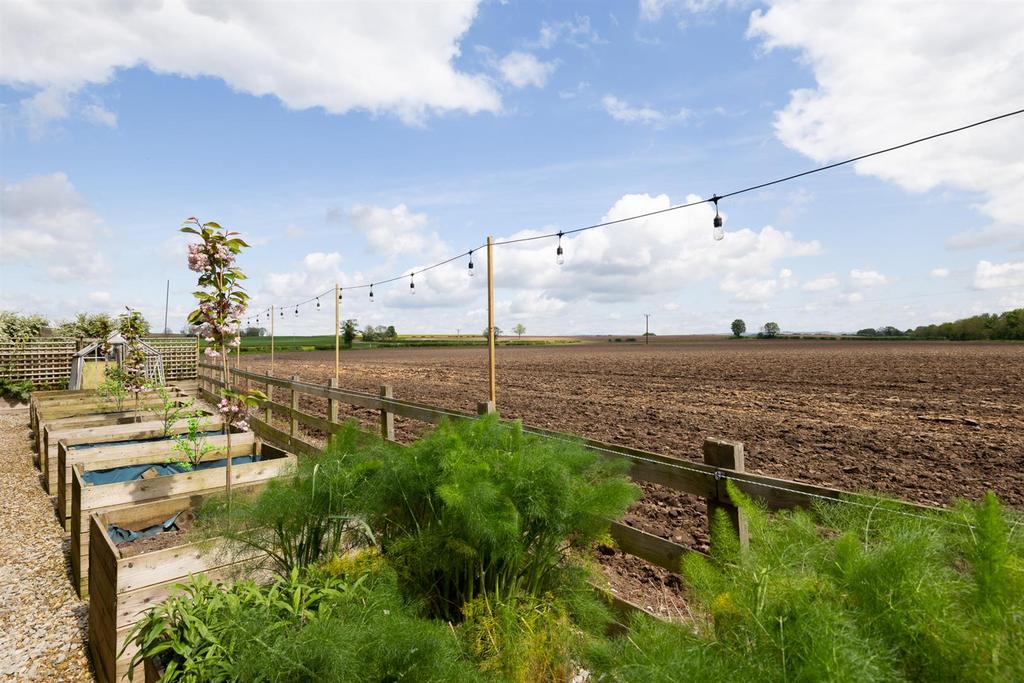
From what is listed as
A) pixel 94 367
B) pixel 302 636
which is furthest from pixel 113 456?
pixel 94 367

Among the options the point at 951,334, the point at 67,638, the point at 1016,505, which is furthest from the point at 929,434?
the point at 951,334

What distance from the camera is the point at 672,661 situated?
1.11m

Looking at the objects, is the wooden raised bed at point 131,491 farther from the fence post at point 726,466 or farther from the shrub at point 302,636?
the fence post at point 726,466

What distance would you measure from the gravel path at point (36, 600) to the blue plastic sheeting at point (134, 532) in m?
0.43

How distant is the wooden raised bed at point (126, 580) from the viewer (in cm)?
252

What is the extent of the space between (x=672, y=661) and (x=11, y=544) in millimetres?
5999

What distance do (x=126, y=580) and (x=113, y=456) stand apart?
3.22 meters

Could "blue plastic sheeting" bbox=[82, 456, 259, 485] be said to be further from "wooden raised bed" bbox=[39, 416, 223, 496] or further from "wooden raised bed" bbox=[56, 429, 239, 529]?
"wooden raised bed" bbox=[39, 416, 223, 496]

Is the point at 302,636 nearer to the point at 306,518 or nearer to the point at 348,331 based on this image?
the point at 306,518

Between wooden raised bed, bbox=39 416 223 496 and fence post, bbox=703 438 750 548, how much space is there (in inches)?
246

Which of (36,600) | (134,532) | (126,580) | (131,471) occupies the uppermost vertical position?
(126,580)

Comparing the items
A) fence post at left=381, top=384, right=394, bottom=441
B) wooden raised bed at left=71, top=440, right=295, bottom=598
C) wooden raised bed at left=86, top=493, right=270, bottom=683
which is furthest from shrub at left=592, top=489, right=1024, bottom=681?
fence post at left=381, top=384, right=394, bottom=441

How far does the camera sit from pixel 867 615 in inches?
41.9

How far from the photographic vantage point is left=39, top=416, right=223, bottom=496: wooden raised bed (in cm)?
592
